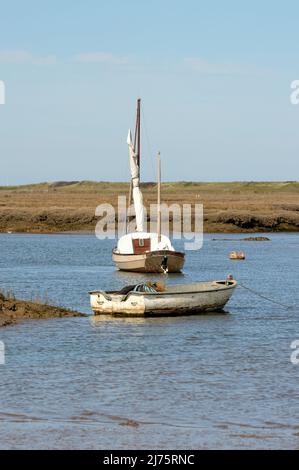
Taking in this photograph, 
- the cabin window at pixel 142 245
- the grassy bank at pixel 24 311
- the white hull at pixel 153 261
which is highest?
the grassy bank at pixel 24 311

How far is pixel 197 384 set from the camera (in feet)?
76.1

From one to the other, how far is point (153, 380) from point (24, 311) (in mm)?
10373

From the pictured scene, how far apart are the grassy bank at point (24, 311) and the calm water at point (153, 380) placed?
0.63m

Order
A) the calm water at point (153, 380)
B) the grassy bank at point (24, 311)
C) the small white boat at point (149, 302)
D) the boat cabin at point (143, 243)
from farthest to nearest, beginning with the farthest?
1. the boat cabin at point (143, 243)
2. the small white boat at point (149, 302)
3. the grassy bank at point (24, 311)
4. the calm water at point (153, 380)

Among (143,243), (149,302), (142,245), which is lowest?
(142,245)

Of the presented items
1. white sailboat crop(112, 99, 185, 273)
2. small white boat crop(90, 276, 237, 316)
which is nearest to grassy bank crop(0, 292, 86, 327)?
small white boat crop(90, 276, 237, 316)

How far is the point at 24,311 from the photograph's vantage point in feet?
109

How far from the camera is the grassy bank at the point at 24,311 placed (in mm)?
32312

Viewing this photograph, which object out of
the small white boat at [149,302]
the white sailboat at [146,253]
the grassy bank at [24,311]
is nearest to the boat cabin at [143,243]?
the white sailboat at [146,253]

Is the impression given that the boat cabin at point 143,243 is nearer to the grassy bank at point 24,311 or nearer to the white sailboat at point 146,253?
the white sailboat at point 146,253

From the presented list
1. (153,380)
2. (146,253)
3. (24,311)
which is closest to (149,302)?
(24,311)

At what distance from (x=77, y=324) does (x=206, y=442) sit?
15589 millimetres

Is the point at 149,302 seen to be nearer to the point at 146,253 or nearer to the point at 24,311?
the point at 24,311

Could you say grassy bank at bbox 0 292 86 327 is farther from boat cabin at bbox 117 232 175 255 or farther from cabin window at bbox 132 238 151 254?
cabin window at bbox 132 238 151 254
